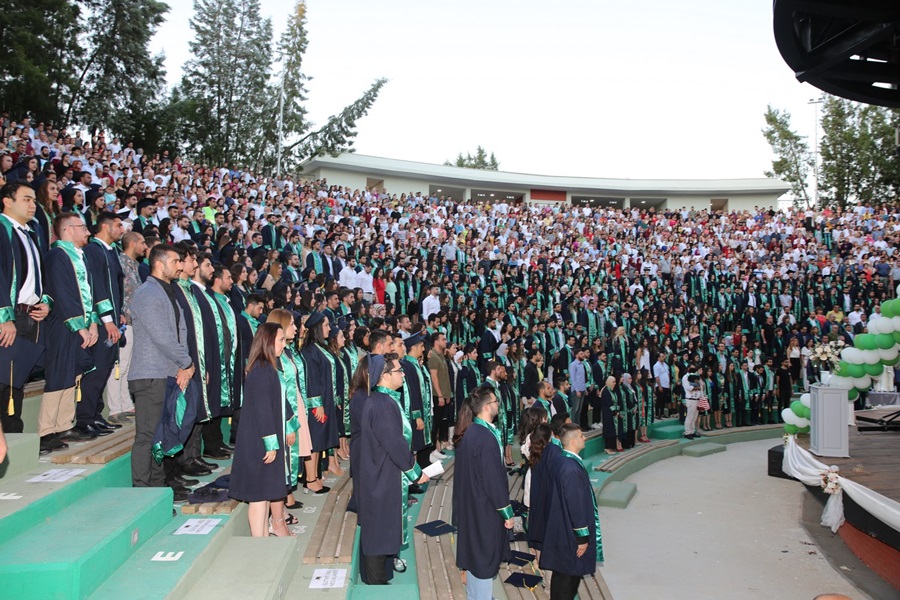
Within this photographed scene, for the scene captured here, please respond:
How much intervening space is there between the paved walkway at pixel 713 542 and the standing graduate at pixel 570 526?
228cm

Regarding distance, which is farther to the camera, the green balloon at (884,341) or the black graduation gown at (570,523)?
the green balloon at (884,341)

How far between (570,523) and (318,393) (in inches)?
107

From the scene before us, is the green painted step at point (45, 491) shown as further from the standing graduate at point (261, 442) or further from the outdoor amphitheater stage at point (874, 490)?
the outdoor amphitheater stage at point (874, 490)

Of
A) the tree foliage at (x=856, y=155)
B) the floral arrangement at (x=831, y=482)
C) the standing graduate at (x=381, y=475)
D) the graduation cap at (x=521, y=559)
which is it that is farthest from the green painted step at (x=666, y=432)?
the tree foliage at (x=856, y=155)

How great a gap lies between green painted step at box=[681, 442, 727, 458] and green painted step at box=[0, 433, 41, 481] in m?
13.2

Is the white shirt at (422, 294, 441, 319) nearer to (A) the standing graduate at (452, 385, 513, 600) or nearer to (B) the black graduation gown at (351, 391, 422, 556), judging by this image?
(A) the standing graduate at (452, 385, 513, 600)

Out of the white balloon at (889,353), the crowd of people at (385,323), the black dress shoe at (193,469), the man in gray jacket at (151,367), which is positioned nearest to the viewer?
the man in gray jacket at (151,367)

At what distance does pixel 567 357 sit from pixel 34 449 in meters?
12.3

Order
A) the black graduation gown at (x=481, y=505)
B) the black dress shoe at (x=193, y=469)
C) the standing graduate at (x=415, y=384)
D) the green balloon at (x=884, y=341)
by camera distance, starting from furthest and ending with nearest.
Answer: the green balloon at (x=884, y=341) < the standing graduate at (x=415, y=384) < the black dress shoe at (x=193, y=469) < the black graduation gown at (x=481, y=505)

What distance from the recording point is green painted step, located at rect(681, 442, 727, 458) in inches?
575

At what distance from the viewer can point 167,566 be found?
11.1ft

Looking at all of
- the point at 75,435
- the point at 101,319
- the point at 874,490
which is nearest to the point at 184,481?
the point at 75,435

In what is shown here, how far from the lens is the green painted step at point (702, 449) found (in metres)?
14.6

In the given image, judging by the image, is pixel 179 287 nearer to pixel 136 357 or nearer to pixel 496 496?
pixel 136 357
